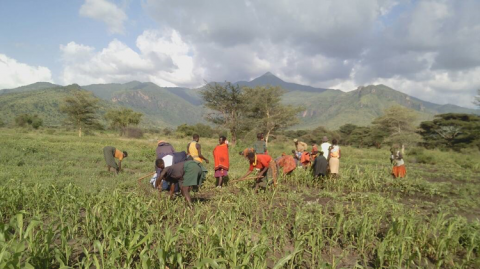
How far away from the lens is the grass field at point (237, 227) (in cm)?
288

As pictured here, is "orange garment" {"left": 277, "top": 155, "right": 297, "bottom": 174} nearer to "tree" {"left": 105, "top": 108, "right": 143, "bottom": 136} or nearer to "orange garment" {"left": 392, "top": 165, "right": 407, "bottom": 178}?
"orange garment" {"left": 392, "top": 165, "right": 407, "bottom": 178}

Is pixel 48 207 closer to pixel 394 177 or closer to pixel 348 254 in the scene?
pixel 348 254

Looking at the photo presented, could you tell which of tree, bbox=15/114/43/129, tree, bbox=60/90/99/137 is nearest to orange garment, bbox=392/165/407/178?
tree, bbox=60/90/99/137

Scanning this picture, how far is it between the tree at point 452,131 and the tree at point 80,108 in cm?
4505

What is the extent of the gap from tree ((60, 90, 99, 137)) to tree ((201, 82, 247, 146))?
16827 millimetres

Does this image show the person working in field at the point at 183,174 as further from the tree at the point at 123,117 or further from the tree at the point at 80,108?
the tree at the point at 123,117

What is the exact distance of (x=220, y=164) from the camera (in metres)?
7.35

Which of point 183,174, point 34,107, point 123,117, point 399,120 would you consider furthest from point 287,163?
point 34,107

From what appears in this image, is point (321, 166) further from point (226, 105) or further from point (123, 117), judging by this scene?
point (123, 117)

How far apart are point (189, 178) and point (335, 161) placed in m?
5.08

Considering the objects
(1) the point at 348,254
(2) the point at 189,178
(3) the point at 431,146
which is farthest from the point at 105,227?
(3) the point at 431,146

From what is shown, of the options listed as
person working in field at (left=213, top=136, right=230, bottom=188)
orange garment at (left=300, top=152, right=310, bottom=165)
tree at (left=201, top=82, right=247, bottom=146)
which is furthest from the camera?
tree at (left=201, top=82, right=247, bottom=146)

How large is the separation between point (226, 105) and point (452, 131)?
29.8 metres

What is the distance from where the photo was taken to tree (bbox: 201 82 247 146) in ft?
96.9
